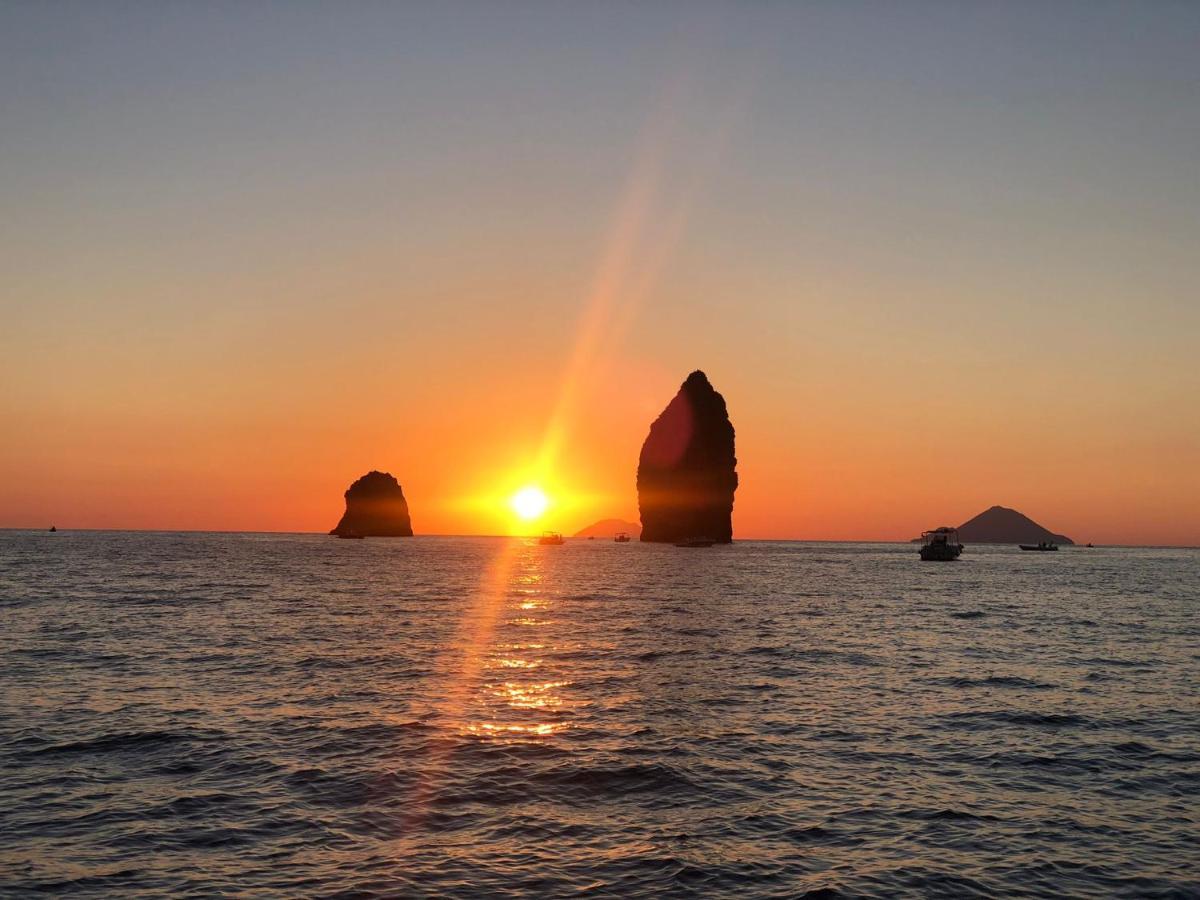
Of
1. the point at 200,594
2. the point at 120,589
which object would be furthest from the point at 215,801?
the point at 120,589

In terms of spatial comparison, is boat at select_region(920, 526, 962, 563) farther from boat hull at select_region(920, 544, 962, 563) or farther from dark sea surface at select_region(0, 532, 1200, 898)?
dark sea surface at select_region(0, 532, 1200, 898)

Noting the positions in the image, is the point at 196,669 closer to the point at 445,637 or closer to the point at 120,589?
the point at 445,637

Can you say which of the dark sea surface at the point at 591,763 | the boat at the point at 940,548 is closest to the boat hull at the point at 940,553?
the boat at the point at 940,548

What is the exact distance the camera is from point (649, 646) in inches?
1646

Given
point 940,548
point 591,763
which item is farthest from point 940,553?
point 591,763

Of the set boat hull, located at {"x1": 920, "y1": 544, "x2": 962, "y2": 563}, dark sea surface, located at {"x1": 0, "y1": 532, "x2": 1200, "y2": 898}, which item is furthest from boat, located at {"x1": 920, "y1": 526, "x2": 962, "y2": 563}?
dark sea surface, located at {"x1": 0, "y1": 532, "x2": 1200, "y2": 898}

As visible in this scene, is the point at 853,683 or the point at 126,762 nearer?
the point at 126,762

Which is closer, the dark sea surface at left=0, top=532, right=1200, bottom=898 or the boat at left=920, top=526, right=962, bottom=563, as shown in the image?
the dark sea surface at left=0, top=532, right=1200, bottom=898

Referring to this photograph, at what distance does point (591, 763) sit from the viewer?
805 inches

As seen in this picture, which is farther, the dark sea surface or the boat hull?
the boat hull

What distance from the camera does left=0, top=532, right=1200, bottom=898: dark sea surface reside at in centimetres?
1401

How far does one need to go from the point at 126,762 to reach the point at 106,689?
33.4 ft

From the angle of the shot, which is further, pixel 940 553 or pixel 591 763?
pixel 940 553

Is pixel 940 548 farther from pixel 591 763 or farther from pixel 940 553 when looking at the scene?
pixel 591 763
